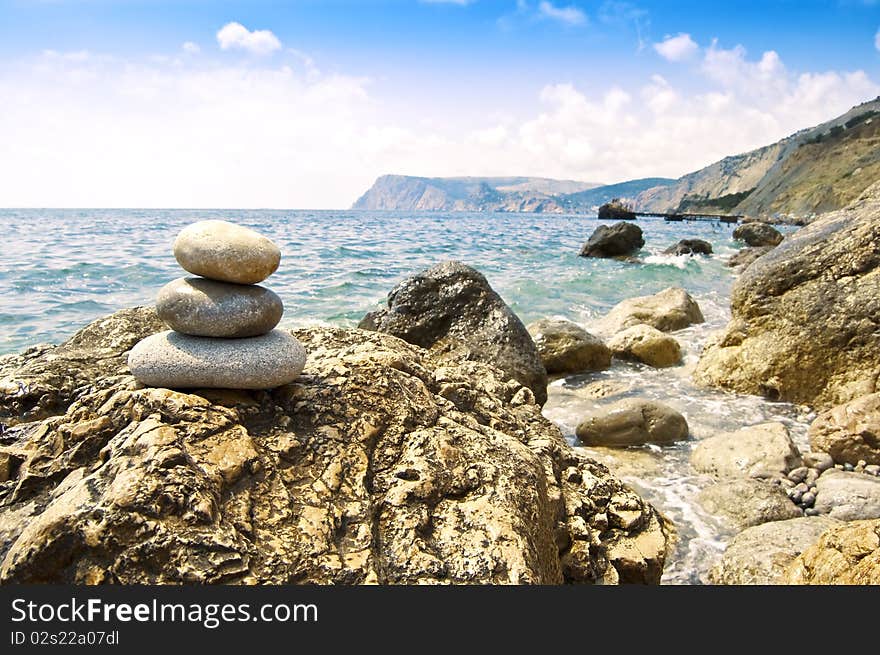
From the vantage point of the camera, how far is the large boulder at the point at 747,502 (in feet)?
17.1

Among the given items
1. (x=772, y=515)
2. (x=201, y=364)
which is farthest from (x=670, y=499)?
(x=201, y=364)

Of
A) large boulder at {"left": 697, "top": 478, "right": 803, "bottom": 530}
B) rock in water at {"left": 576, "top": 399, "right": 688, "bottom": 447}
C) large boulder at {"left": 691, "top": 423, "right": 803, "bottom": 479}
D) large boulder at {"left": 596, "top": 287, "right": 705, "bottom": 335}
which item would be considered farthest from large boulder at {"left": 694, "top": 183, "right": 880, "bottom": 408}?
large boulder at {"left": 596, "top": 287, "right": 705, "bottom": 335}

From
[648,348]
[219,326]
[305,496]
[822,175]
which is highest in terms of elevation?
[822,175]

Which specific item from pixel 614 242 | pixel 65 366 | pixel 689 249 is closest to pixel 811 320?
pixel 65 366

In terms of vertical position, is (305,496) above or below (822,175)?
below

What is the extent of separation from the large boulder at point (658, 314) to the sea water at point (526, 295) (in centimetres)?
34

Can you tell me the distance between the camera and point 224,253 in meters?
3.20

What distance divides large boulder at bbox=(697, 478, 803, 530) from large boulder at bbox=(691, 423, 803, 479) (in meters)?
0.33

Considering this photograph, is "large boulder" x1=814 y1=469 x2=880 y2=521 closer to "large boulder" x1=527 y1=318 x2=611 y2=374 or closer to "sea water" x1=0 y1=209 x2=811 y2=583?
"sea water" x1=0 y1=209 x2=811 y2=583

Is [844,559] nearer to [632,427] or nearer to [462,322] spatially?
[632,427]

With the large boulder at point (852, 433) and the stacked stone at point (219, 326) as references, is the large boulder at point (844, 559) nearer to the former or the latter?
the stacked stone at point (219, 326)

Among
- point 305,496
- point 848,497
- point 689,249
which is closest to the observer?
point 305,496

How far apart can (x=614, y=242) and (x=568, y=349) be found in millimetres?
21027

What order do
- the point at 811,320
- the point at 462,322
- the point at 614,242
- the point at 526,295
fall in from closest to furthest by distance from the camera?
the point at 462,322 → the point at 811,320 → the point at 526,295 → the point at 614,242
